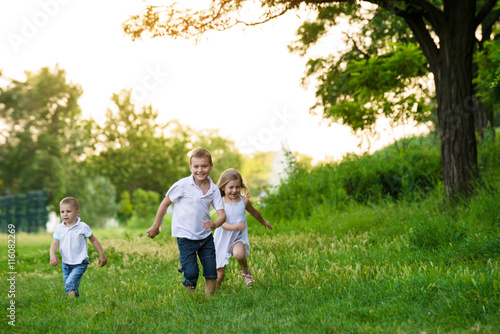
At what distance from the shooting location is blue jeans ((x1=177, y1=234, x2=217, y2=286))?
5.55m

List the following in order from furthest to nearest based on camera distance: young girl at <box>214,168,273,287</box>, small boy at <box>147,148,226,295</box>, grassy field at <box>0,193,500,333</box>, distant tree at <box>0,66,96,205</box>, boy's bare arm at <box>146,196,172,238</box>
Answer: distant tree at <box>0,66,96,205</box>, young girl at <box>214,168,273,287</box>, small boy at <box>147,148,226,295</box>, boy's bare arm at <box>146,196,172,238</box>, grassy field at <box>0,193,500,333</box>

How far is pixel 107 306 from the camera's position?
5141 mm

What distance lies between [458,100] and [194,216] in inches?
259

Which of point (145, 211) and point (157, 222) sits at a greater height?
point (145, 211)

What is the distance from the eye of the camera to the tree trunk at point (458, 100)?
961cm

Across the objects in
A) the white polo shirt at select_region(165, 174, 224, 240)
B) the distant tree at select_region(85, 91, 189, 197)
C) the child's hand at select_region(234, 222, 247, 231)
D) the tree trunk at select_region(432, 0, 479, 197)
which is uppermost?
the distant tree at select_region(85, 91, 189, 197)

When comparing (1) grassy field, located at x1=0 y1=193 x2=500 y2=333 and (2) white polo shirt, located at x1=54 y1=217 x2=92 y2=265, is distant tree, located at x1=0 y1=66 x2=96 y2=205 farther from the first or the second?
(2) white polo shirt, located at x1=54 y1=217 x2=92 y2=265

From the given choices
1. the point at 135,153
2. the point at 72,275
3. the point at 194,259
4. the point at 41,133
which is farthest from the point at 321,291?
the point at 135,153

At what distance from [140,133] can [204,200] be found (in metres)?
57.4

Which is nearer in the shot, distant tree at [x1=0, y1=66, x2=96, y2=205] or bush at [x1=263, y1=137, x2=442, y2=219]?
bush at [x1=263, y1=137, x2=442, y2=219]

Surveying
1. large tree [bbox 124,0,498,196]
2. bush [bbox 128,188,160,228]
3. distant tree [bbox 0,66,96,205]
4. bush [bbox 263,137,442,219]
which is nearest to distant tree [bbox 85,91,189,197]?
distant tree [bbox 0,66,96,205]

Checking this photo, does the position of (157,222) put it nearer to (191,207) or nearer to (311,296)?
(191,207)

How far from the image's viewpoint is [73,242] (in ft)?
20.5

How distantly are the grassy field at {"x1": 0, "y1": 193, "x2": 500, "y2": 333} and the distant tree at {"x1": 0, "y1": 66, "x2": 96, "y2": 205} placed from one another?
1651 inches
